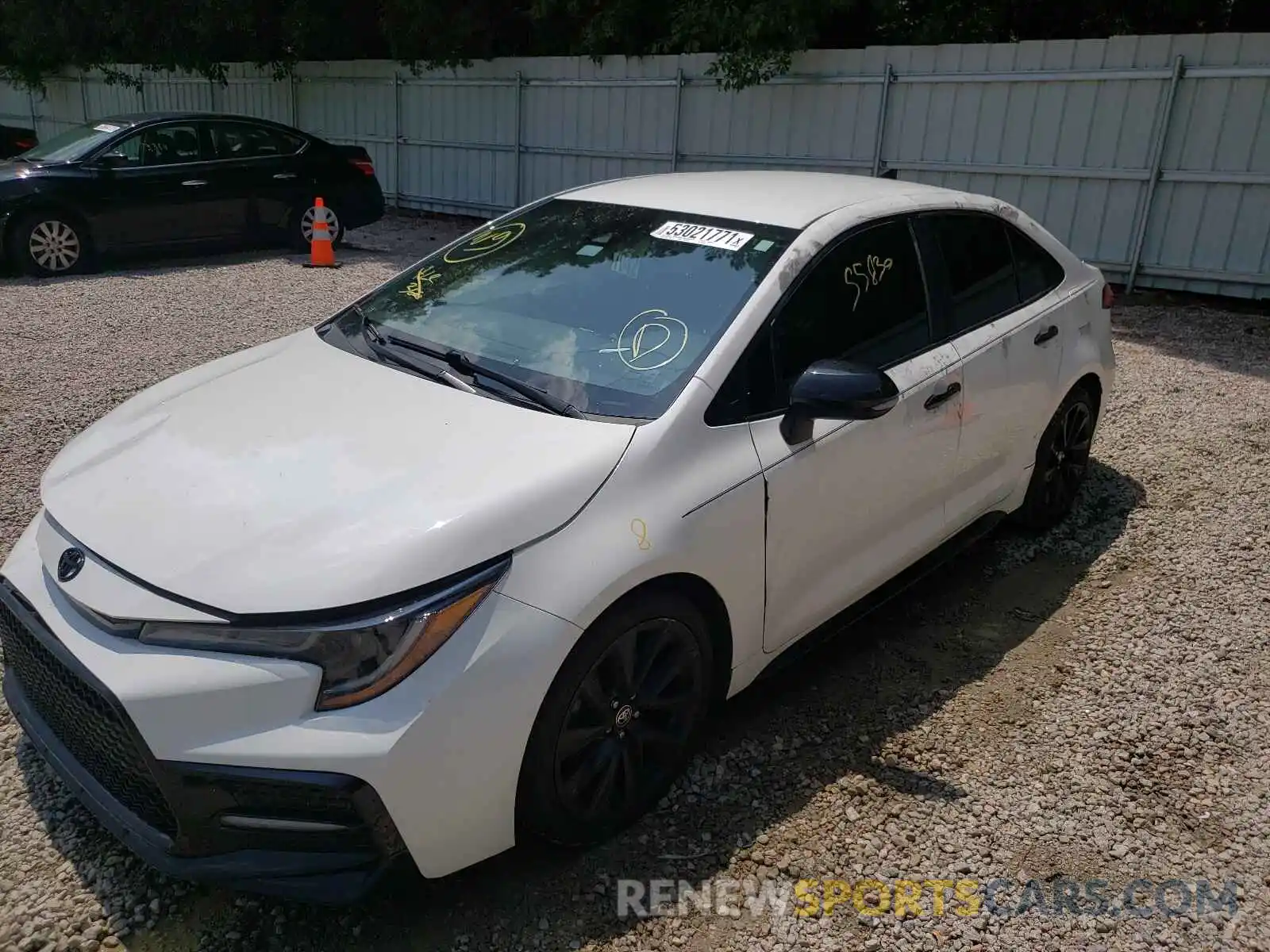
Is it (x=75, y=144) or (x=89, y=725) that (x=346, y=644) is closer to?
(x=89, y=725)

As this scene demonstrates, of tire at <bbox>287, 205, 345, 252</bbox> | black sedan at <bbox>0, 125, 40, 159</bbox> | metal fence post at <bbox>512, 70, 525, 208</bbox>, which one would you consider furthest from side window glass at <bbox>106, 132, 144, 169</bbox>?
black sedan at <bbox>0, 125, 40, 159</bbox>

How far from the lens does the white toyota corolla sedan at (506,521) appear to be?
2.22 metres

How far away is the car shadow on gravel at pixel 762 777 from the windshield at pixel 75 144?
8659mm

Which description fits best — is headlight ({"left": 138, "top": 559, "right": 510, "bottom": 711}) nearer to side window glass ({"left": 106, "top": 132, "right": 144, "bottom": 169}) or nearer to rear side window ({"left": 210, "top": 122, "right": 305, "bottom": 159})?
side window glass ({"left": 106, "top": 132, "right": 144, "bottom": 169})

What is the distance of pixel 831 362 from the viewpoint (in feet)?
9.77

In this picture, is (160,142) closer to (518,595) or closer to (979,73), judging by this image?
(979,73)

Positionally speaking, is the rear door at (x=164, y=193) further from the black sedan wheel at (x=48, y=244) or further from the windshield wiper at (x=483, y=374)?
the windshield wiper at (x=483, y=374)

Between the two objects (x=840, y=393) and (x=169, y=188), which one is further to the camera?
(x=169, y=188)

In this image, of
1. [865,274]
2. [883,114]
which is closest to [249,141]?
[883,114]

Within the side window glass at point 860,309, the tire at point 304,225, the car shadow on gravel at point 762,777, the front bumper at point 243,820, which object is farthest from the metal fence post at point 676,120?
the front bumper at point 243,820

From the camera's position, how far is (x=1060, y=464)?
4637 millimetres

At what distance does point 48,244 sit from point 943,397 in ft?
29.9

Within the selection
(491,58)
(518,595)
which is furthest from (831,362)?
(491,58)

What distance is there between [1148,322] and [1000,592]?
566 centimetres
